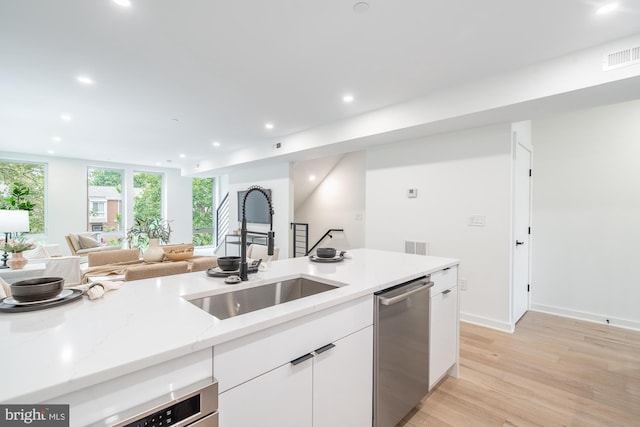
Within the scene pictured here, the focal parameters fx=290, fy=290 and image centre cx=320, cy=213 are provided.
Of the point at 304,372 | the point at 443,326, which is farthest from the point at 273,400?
the point at 443,326

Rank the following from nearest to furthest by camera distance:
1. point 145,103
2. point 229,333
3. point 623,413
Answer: point 229,333
point 623,413
point 145,103

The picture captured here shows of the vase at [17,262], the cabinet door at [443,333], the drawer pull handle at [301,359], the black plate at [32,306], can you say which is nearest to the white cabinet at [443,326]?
the cabinet door at [443,333]

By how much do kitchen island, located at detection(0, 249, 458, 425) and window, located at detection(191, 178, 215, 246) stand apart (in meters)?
8.64

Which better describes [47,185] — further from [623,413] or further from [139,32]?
[623,413]

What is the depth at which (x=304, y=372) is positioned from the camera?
1164 millimetres

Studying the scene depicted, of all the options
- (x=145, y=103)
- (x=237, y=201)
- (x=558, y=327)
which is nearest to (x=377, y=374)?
(x=558, y=327)

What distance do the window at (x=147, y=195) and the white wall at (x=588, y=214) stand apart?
29.9ft

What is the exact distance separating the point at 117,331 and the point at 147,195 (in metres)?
8.83

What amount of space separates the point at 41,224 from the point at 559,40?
964cm

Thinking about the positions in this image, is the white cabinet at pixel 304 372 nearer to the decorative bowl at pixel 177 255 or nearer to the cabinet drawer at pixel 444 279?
the cabinet drawer at pixel 444 279

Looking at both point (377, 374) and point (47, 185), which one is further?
point (47, 185)

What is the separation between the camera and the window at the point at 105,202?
24.8 ft

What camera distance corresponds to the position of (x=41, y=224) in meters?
6.78

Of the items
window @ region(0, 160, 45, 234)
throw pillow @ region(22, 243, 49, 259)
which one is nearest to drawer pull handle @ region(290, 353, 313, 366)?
throw pillow @ region(22, 243, 49, 259)
